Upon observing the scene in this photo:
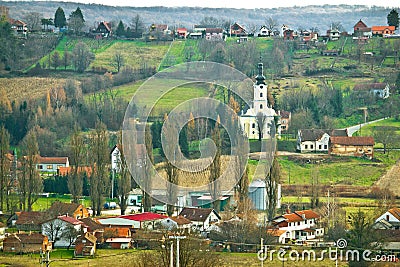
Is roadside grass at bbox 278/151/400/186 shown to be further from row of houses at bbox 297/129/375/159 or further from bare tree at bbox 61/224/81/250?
bare tree at bbox 61/224/81/250

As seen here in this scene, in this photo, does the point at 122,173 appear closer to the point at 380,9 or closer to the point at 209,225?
the point at 209,225

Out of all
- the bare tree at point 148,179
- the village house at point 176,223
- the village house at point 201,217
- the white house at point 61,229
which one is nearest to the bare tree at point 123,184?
the bare tree at point 148,179

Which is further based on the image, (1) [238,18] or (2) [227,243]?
(1) [238,18]

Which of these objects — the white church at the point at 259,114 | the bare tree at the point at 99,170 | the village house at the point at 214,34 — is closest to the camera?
the bare tree at the point at 99,170

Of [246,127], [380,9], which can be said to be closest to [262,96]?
[246,127]

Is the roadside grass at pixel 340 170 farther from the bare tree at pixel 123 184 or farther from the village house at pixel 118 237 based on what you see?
Answer: the village house at pixel 118 237

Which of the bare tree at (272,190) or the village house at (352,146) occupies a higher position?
the bare tree at (272,190)

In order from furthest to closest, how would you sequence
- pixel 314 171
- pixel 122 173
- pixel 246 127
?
pixel 246 127 → pixel 314 171 → pixel 122 173

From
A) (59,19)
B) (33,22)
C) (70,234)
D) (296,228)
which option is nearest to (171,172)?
(296,228)
